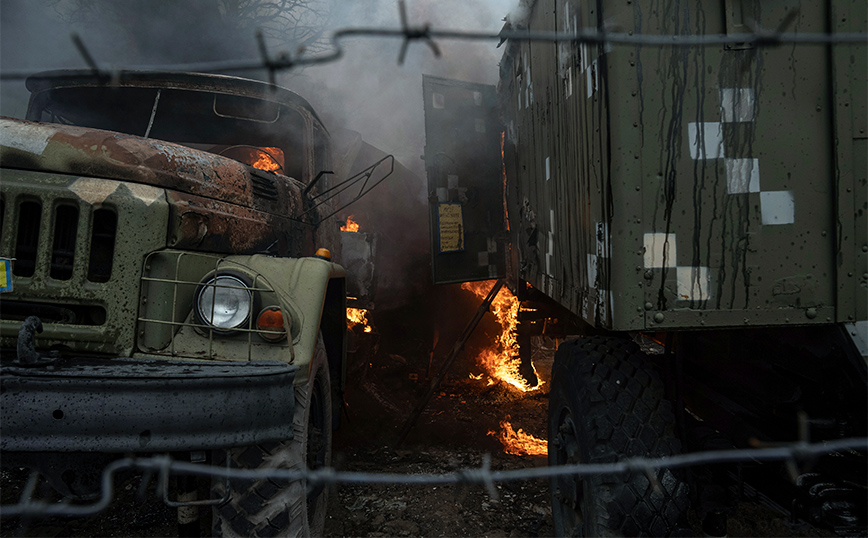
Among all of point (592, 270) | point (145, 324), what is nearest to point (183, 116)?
point (145, 324)

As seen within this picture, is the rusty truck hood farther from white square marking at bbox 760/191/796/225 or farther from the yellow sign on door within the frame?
white square marking at bbox 760/191/796/225

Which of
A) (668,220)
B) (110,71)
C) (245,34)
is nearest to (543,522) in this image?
(668,220)

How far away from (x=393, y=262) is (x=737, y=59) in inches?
212

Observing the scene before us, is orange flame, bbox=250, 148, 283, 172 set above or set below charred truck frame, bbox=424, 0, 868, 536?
above

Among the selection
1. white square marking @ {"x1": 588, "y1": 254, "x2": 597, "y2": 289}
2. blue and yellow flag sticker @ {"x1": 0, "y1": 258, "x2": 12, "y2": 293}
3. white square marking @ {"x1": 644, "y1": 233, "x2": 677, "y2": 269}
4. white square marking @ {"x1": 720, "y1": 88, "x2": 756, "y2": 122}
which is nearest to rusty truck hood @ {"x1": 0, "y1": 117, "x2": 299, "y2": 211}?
blue and yellow flag sticker @ {"x1": 0, "y1": 258, "x2": 12, "y2": 293}

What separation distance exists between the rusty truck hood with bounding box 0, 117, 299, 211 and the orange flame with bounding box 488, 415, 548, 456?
3255 mm

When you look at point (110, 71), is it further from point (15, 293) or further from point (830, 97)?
point (830, 97)

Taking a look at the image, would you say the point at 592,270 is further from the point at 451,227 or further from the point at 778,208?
the point at 451,227

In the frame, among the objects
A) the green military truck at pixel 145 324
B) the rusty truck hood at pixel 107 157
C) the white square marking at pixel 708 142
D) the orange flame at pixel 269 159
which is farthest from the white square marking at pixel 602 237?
the orange flame at pixel 269 159

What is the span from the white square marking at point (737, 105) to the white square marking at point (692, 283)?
642 millimetres

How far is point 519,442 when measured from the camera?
459 cm

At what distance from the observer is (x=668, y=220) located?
1.99 meters

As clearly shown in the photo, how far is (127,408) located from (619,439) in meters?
2.03

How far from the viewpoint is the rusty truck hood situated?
2.25 metres
